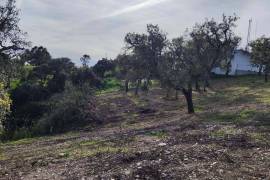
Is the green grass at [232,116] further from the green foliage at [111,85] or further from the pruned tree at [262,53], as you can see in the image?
the green foliage at [111,85]

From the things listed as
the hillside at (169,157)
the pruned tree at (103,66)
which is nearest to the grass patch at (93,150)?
→ the hillside at (169,157)

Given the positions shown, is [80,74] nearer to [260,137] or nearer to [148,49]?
[148,49]

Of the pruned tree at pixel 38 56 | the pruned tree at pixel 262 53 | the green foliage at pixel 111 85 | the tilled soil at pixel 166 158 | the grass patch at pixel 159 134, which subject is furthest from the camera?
the pruned tree at pixel 38 56

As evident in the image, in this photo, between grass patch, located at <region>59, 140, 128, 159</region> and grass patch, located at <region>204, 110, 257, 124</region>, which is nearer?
grass patch, located at <region>59, 140, 128, 159</region>

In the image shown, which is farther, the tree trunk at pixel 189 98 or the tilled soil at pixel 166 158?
the tree trunk at pixel 189 98

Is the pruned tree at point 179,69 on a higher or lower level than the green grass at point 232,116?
higher

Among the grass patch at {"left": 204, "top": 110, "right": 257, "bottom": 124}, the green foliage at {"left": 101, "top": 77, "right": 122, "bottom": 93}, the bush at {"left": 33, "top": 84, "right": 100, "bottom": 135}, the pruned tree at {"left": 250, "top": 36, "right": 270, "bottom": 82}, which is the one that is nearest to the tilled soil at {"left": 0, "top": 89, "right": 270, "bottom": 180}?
the grass patch at {"left": 204, "top": 110, "right": 257, "bottom": 124}

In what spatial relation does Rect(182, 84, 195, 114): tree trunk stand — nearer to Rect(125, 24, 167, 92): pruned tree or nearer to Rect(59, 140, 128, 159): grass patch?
Rect(125, 24, 167, 92): pruned tree

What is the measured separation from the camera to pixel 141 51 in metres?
61.8

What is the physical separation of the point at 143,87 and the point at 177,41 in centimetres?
3008

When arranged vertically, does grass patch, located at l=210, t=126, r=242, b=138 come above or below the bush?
above

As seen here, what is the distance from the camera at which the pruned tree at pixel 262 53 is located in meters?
82.1

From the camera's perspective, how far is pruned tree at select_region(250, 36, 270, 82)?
82.1 meters

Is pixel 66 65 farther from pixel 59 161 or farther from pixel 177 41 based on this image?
→ pixel 59 161
